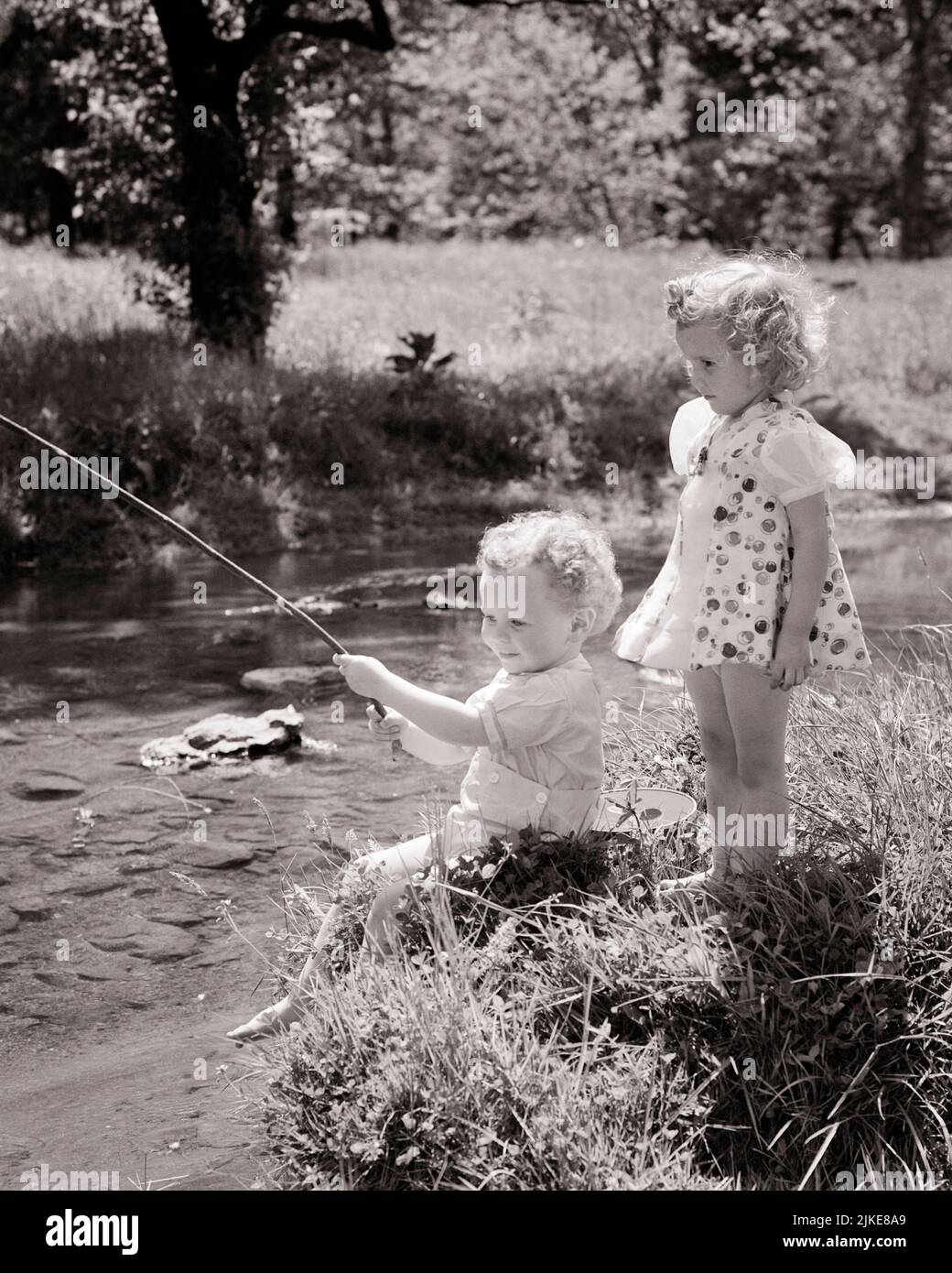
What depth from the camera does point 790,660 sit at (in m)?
3.76

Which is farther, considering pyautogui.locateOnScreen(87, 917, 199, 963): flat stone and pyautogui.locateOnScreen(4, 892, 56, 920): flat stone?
pyautogui.locateOnScreen(4, 892, 56, 920): flat stone

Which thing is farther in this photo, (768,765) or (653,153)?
(653,153)

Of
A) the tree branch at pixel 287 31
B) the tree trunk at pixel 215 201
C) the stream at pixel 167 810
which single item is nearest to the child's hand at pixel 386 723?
the stream at pixel 167 810

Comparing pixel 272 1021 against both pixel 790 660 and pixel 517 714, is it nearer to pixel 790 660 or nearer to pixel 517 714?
pixel 517 714

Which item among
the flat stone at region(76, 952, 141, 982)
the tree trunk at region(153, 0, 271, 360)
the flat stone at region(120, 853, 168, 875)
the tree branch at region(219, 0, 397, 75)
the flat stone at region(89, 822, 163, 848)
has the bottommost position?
the flat stone at region(76, 952, 141, 982)

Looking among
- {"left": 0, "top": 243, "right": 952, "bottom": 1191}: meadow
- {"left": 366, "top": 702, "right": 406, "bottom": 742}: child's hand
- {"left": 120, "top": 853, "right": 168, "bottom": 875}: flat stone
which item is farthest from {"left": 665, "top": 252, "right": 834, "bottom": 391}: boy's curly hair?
{"left": 120, "top": 853, "right": 168, "bottom": 875}: flat stone

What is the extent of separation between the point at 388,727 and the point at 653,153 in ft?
103

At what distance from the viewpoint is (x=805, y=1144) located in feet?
10.6

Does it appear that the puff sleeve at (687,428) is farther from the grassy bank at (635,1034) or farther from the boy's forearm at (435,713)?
the grassy bank at (635,1034)

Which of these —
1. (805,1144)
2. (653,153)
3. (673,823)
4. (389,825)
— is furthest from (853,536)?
(653,153)

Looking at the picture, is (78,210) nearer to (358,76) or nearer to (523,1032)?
(358,76)

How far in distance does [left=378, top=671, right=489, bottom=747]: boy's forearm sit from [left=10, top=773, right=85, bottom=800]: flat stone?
8.64 ft

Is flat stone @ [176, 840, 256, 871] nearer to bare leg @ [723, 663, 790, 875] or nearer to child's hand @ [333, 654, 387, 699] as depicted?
child's hand @ [333, 654, 387, 699]

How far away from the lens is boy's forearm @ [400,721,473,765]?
158 inches
